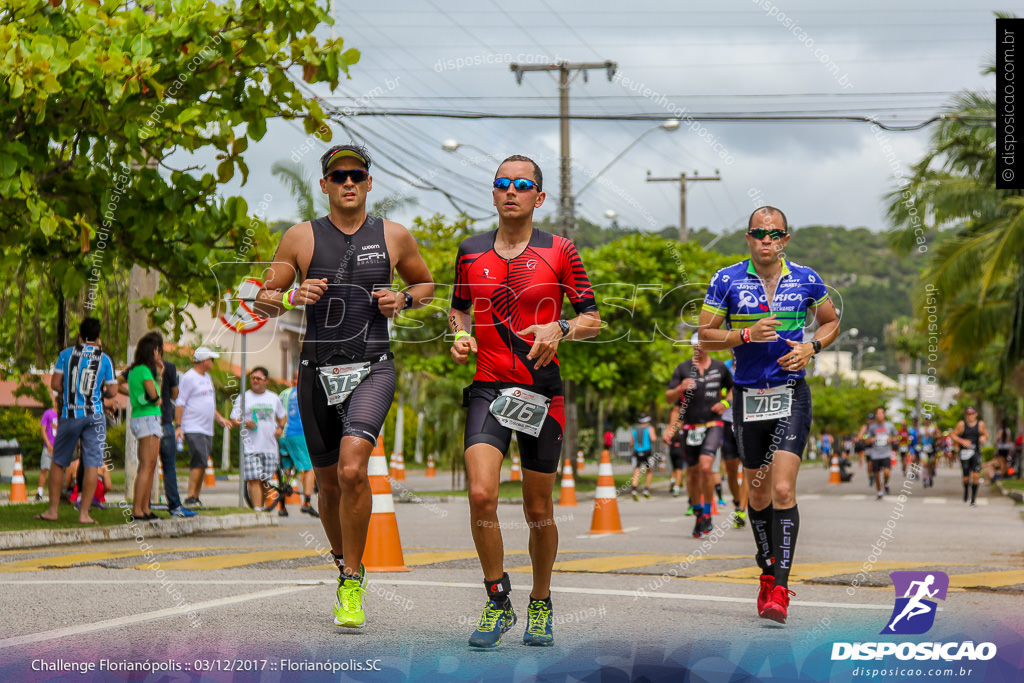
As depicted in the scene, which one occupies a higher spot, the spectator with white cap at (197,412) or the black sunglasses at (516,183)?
the black sunglasses at (516,183)

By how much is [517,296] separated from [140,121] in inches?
231

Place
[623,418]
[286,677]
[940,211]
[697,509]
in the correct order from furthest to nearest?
[623,418]
[940,211]
[697,509]
[286,677]

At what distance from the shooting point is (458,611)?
6.50 meters

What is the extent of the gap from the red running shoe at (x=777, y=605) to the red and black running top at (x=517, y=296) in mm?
1706

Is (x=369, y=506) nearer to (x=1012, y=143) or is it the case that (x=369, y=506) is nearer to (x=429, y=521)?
(x=1012, y=143)

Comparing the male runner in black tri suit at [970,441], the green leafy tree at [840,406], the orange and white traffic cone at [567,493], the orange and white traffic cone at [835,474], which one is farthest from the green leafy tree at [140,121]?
the green leafy tree at [840,406]

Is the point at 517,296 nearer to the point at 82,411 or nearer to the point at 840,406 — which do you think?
the point at 82,411

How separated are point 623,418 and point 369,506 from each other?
212ft

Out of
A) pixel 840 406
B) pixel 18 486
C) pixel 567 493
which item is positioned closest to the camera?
pixel 18 486

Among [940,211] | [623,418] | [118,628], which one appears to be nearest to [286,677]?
[118,628]

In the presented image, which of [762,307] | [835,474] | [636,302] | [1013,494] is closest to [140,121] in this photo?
[762,307]

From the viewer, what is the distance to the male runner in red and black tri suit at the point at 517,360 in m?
5.45

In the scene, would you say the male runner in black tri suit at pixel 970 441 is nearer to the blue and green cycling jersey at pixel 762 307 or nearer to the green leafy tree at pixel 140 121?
the green leafy tree at pixel 140 121

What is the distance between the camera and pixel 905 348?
2393 inches
